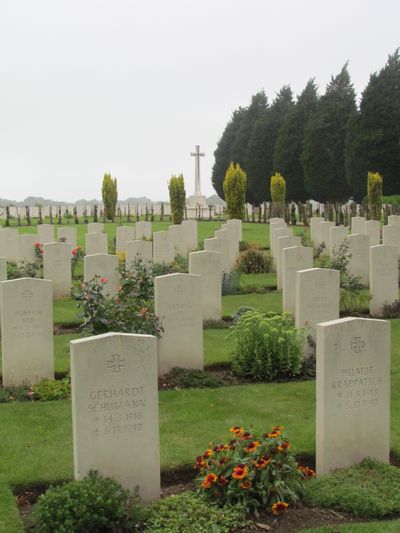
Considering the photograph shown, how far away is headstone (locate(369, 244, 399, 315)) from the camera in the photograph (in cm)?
1249

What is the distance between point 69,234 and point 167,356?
12639mm

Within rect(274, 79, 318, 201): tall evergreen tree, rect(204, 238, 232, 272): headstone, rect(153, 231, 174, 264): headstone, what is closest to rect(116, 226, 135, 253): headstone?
rect(153, 231, 174, 264): headstone

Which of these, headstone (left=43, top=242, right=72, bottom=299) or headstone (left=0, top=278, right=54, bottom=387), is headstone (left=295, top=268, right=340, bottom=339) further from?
headstone (left=43, top=242, right=72, bottom=299)

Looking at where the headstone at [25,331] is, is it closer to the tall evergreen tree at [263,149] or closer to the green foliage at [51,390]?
the green foliage at [51,390]

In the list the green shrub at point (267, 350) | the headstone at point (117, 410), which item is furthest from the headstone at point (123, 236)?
the headstone at point (117, 410)

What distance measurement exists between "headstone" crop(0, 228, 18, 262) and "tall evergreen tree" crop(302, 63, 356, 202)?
21.2m

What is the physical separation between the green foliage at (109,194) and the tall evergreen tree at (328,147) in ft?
33.8

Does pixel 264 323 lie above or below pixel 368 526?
above

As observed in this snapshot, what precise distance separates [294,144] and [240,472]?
3609 centimetres

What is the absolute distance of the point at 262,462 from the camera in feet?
17.2

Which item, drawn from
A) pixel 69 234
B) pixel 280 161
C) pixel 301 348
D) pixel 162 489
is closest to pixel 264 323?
pixel 301 348

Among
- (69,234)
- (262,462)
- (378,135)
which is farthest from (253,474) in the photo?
(378,135)

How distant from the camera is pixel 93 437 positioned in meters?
5.29

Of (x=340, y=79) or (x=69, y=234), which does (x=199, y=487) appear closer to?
(x=69, y=234)
